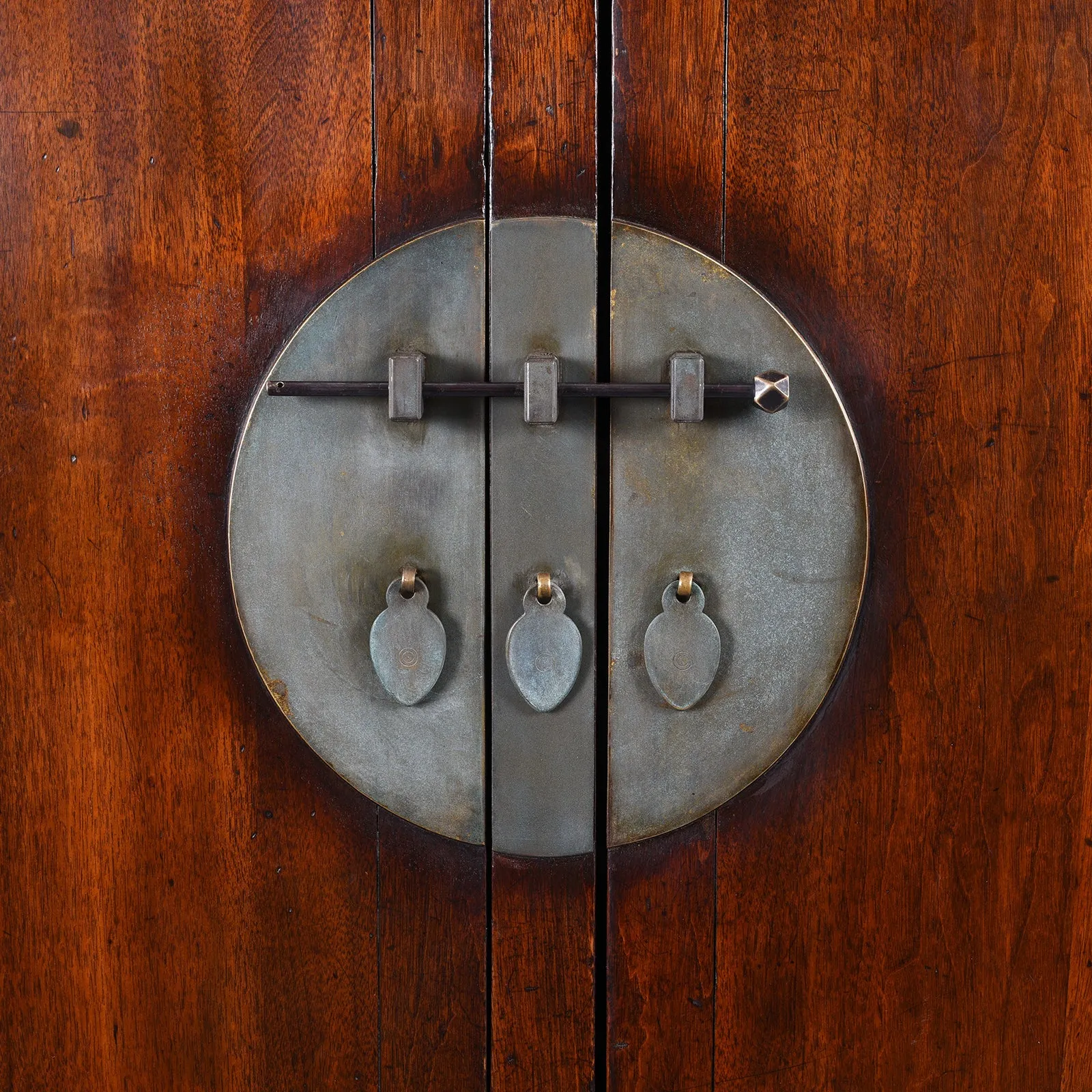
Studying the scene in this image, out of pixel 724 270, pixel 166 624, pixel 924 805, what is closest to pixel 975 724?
pixel 924 805

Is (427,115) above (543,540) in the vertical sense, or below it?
above

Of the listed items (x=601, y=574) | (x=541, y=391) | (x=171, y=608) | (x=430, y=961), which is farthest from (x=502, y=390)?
(x=430, y=961)

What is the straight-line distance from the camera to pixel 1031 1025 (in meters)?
0.65

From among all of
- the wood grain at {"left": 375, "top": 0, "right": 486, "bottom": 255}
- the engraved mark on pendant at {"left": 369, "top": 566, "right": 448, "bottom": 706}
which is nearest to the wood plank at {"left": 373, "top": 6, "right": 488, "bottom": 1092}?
the wood grain at {"left": 375, "top": 0, "right": 486, "bottom": 255}

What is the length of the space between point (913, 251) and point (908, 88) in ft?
0.31

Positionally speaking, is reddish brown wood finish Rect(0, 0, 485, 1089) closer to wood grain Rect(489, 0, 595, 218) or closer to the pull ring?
wood grain Rect(489, 0, 595, 218)

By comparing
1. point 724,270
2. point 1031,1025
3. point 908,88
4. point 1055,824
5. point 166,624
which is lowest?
point 1031,1025

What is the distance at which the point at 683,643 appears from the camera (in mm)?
596

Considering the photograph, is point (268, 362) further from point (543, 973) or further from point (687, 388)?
point (543, 973)

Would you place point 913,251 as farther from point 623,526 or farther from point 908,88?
point 623,526

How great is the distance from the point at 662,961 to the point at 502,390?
0.38 metres

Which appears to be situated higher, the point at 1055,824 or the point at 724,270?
the point at 724,270

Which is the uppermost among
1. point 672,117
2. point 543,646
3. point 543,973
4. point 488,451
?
point 672,117

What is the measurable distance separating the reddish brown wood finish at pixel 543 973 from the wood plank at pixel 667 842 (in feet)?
0.06
